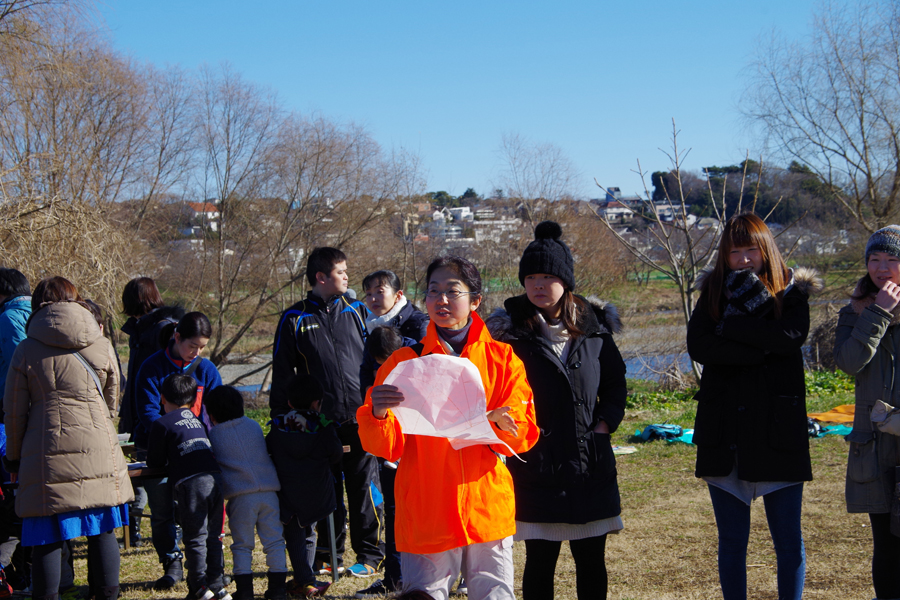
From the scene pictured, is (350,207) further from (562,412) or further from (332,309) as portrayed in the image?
(562,412)

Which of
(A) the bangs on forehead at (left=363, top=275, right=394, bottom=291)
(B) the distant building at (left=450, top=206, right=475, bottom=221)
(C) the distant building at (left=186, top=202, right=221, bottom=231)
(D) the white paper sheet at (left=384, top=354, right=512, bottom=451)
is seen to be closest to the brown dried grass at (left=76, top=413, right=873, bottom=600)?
(A) the bangs on forehead at (left=363, top=275, right=394, bottom=291)

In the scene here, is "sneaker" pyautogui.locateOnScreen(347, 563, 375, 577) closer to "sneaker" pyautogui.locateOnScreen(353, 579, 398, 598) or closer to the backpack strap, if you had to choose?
"sneaker" pyautogui.locateOnScreen(353, 579, 398, 598)

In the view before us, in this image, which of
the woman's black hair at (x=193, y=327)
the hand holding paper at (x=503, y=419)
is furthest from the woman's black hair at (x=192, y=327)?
the hand holding paper at (x=503, y=419)

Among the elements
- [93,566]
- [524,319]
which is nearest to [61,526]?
[93,566]

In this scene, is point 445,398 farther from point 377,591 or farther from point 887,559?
point 887,559

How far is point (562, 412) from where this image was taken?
270 cm

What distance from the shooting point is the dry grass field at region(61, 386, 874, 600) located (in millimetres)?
3574

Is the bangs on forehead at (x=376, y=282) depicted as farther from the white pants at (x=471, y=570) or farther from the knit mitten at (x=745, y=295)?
the white pants at (x=471, y=570)

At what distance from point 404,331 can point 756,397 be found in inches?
79.0

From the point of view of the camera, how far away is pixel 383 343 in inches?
143

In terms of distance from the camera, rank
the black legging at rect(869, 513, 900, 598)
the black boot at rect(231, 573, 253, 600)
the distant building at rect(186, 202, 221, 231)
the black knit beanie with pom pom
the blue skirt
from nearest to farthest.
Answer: the black knit beanie with pom pom
the black legging at rect(869, 513, 900, 598)
the blue skirt
the black boot at rect(231, 573, 253, 600)
the distant building at rect(186, 202, 221, 231)

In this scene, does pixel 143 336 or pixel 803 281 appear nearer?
pixel 803 281

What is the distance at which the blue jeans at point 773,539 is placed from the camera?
2.73 metres

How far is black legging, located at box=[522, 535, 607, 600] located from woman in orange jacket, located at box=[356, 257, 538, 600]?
35 centimetres
